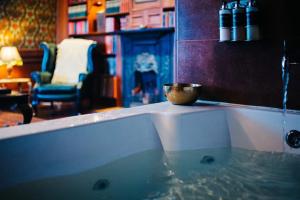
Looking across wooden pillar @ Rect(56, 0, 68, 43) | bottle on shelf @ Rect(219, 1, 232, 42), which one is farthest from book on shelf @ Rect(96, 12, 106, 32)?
bottle on shelf @ Rect(219, 1, 232, 42)

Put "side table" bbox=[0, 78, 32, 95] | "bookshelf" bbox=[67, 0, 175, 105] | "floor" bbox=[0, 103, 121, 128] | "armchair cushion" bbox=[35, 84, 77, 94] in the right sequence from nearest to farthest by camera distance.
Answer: "floor" bbox=[0, 103, 121, 128]
"armchair cushion" bbox=[35, 84, 77, 94]
"bookshelf" bbox=[67, 0, 175, 105]
"side table" bbox=[0, 78, 32, 95]

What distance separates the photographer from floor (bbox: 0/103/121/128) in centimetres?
446

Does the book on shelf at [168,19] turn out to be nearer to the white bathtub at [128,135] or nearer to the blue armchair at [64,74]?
the blue armchair at [64,74]

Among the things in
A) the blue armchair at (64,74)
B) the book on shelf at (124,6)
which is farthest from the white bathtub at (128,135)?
the book on shelf at (124,6)

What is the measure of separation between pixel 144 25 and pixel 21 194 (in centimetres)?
386

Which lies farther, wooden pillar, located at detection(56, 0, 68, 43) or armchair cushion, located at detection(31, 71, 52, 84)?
wooden pillar, located at detection(56, 0, 68, 43)

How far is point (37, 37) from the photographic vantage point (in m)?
6.01

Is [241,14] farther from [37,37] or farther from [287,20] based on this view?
[37,37]

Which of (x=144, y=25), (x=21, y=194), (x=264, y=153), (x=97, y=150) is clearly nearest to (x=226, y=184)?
(x=264, y=153)

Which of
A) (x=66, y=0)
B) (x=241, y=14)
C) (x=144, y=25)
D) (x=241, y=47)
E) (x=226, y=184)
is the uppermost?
(x=66, y=0)

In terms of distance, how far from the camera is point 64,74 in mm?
5289

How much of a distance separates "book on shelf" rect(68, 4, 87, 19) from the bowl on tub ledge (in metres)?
3.91

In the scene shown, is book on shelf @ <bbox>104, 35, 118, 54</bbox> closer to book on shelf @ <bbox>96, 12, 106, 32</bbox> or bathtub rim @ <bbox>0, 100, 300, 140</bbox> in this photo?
book on shelf @ <bbox>96, 12, 106, 32</bbox>

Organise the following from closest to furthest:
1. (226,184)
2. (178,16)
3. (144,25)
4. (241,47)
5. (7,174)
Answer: (7,174) < (226,184) < (241,47) < (178,16) < (144,25)
